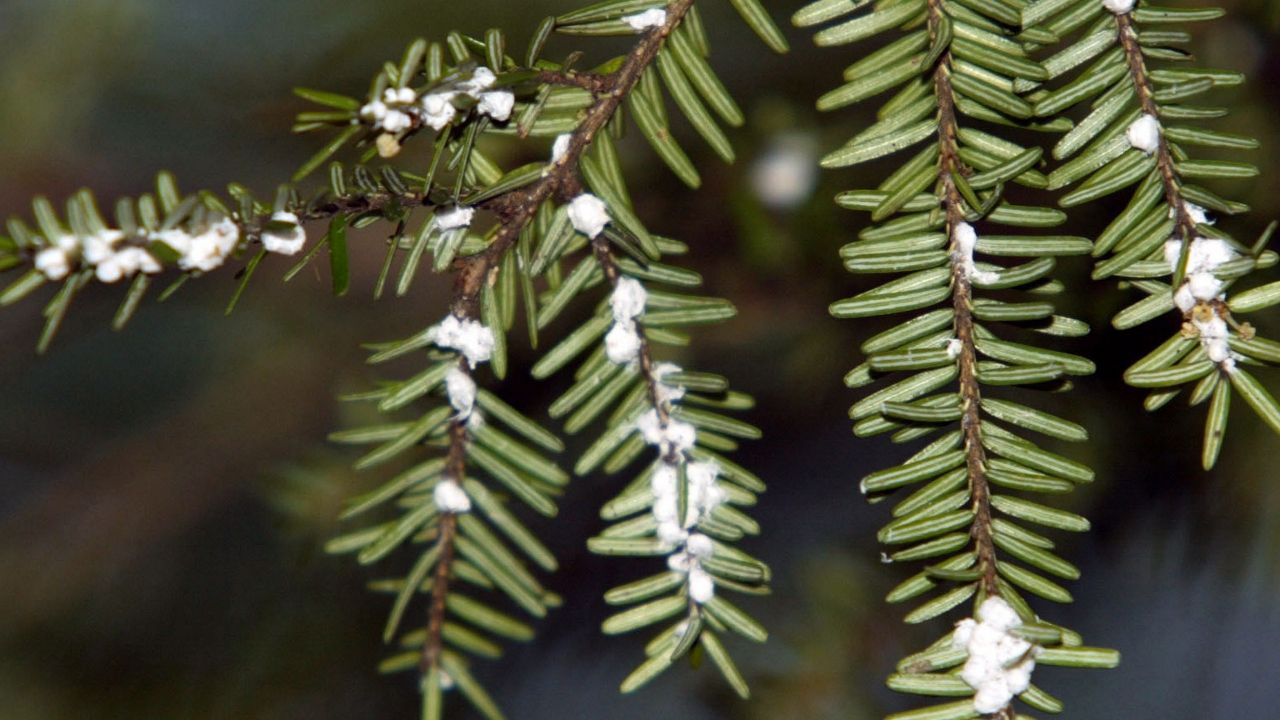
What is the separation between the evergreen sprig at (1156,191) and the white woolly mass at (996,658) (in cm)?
9

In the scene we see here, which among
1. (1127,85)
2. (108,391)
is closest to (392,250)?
(1127,85)

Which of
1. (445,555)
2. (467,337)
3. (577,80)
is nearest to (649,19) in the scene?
(577,80)

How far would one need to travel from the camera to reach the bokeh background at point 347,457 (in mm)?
661

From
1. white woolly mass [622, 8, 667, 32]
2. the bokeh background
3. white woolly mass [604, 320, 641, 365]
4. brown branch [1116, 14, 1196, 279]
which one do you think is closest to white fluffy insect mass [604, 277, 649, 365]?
white woolly mass [604, 320, 641, 365]

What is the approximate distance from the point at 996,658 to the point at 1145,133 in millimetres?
201

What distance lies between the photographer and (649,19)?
365 millimetres

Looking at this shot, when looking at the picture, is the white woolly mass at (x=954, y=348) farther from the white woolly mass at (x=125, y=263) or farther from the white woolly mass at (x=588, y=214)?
the white woolly mass at (x=125, y=263)

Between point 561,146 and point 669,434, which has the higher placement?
point 561,146

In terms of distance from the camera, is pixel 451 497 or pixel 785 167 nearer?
pixel 451 497

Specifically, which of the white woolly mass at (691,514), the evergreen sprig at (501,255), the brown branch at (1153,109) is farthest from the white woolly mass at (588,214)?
the brown branch at (1153,109)

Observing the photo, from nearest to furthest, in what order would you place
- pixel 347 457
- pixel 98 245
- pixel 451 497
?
pixel 98 245 < pixel 451 497 < pixel 347 457

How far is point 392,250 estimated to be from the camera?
1.10ft

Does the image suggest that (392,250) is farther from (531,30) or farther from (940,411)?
(531,30)

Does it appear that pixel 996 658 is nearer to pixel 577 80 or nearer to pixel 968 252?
pixel 968 252
